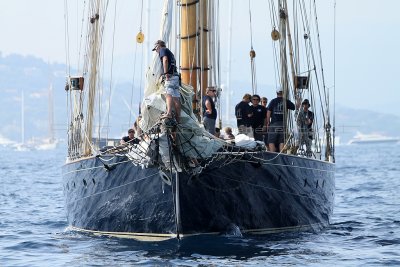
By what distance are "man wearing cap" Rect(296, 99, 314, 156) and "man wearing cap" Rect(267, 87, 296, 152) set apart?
2.13 ft

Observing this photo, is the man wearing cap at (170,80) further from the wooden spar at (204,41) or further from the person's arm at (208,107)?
the wooden spar at (204,41)

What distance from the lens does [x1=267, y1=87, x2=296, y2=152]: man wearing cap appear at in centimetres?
3097

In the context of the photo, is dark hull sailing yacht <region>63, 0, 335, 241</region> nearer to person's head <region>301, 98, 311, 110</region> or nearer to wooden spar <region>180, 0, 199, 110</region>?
wooden spar <region>180, 0, 199, 110</region>

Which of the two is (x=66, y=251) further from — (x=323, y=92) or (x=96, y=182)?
(x=323, y=92)

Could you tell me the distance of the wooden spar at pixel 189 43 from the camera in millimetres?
30844

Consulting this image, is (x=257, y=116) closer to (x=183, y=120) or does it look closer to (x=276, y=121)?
(x=276, y=121)

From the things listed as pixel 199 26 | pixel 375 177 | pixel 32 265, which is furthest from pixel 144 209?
pixel 375 177

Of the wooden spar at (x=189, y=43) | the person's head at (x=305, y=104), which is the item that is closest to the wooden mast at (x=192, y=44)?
the wooden spar at (x=189, y=43)

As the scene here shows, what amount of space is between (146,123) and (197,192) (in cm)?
203

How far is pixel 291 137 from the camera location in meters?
31.0

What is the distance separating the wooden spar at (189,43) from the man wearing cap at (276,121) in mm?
2059

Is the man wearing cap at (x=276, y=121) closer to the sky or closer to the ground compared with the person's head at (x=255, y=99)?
closer to the ground

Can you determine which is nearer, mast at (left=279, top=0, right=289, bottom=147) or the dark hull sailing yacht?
the dark hull sailing yacht

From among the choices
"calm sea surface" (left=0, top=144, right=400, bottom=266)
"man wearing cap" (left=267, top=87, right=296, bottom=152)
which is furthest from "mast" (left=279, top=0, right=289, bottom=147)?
"calm sea surface" (left=0, top=144, right=400, bottom=266)
